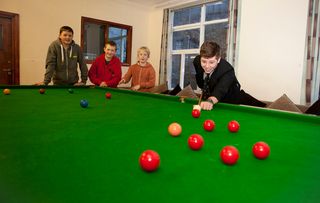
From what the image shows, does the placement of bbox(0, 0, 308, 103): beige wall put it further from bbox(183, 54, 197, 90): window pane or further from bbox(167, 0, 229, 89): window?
bbox(183, 54, 197, 90): window pane

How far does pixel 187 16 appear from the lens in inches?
293

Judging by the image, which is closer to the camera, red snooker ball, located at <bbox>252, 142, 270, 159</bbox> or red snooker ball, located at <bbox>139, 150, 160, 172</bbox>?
red snooker ball, located at <bbox>139, 150, 160, 172</bbox>

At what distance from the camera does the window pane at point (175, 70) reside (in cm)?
768

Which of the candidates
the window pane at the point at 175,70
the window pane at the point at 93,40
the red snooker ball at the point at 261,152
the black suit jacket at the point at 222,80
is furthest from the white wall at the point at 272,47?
the red snooker ball at the point at 261,152

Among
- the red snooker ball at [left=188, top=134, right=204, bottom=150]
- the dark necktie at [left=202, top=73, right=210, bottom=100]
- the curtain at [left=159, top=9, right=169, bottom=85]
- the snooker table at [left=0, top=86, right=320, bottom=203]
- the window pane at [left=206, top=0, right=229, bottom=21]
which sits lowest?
the snooker table at [left=0, top=86, right=320, bottom=203]

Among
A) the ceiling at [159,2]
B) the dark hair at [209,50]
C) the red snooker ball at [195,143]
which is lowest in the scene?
the red snooker ball at [195,143]

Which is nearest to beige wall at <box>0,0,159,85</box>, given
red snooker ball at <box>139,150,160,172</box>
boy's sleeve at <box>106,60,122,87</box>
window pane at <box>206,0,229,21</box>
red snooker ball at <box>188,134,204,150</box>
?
boy's sleeve at <box>106,60,122,87</box>

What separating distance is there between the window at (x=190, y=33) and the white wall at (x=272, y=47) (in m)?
0.62

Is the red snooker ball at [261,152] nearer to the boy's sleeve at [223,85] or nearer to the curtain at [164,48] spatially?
the boy's sleeve at [223,85]

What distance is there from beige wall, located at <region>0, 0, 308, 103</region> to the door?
125 mm

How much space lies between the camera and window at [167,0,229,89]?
6.54m

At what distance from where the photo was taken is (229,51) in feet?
19.5

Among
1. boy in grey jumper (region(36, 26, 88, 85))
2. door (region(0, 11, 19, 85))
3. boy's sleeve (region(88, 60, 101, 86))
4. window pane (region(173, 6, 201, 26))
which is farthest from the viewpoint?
window pane (region(173, 6, 201, 26))

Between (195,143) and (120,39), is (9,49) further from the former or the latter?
(195,143)
